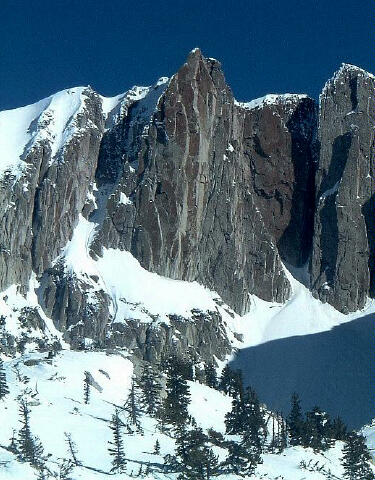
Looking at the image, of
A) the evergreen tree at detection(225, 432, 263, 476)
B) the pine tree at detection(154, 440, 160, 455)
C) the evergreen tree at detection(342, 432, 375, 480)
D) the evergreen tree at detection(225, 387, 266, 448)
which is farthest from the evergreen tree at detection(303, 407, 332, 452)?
the pine tree at detection(154, 440, 160, 455)

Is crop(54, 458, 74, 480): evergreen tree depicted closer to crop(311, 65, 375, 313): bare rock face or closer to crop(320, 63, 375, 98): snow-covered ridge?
crop(311, 65, 375, 313): bare rock face

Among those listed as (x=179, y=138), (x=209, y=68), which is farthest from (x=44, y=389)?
(x=209, y=68)

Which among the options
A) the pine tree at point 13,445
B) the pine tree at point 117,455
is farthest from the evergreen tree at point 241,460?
the pine tree at point 13,445

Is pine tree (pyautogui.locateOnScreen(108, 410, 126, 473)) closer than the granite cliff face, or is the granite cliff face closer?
pine tree (pyautogui.locateOnScreen(108, 410, 126, 473))

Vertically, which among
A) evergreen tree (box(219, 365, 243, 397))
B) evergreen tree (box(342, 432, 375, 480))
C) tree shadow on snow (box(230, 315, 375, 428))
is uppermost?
tree shadow on snow (box(230, 315, 375, 428))

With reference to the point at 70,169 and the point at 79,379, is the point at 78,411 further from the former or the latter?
the point at 70,169

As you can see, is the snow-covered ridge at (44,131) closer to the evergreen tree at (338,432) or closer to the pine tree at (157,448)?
the evergreen tree at (338,432)

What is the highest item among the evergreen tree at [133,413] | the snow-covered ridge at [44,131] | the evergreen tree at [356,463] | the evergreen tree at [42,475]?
the snow-covered ridge at [44,131]

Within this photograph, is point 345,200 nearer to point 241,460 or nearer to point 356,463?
point 356,463
